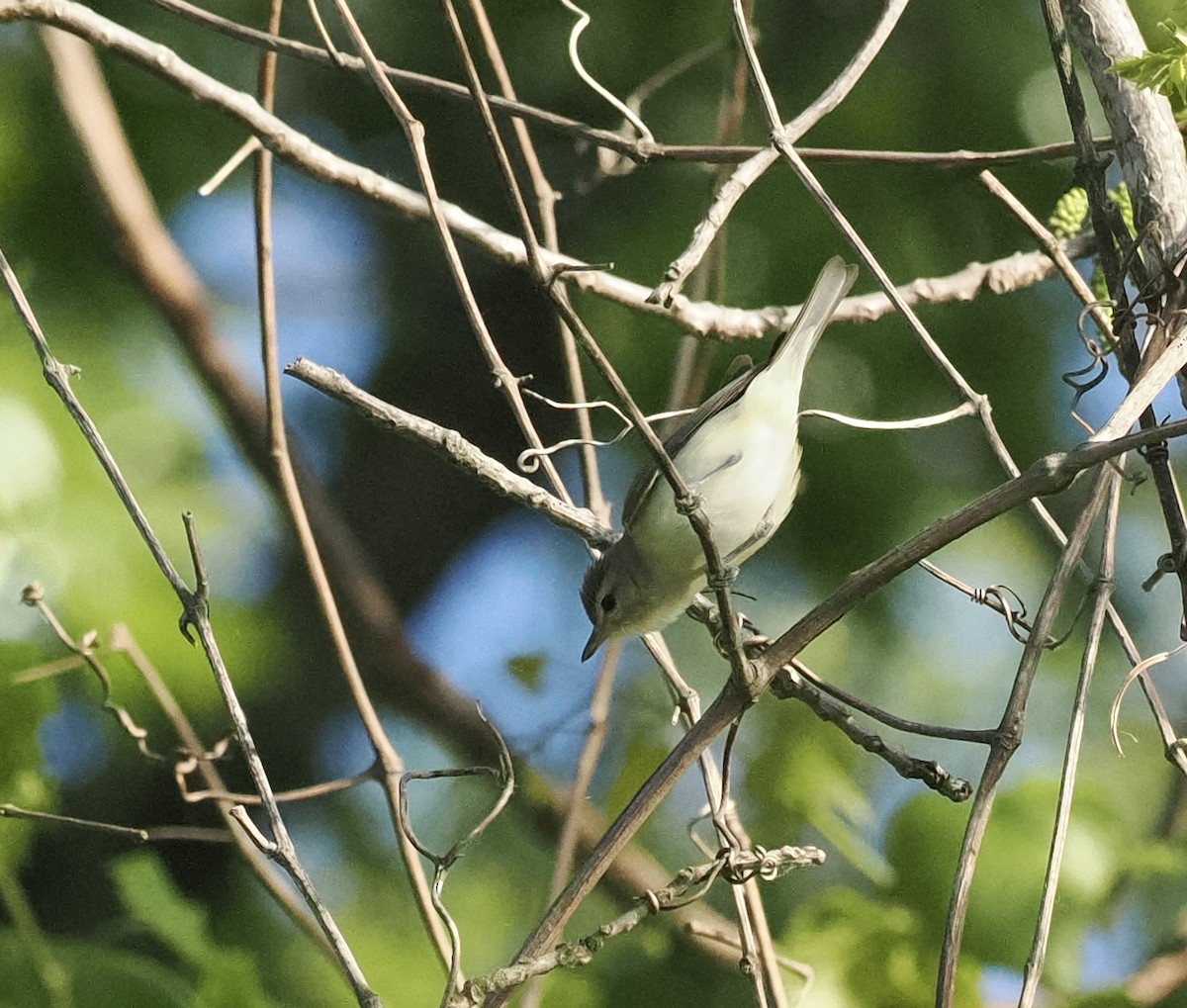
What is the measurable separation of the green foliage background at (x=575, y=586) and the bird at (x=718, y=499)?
278 mm

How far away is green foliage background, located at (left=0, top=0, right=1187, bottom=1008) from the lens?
46.6 inches

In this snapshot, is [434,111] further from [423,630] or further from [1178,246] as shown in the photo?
[1178,246]

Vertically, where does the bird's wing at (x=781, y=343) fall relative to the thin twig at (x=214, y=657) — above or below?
above

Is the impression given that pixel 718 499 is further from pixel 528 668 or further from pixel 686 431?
A: pixel 528 668

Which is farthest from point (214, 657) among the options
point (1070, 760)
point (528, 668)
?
point (528, 668)

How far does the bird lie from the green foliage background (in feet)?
0.91

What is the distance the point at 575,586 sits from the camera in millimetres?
1426

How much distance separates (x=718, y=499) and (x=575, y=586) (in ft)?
1.44

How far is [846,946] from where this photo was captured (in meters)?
1.16

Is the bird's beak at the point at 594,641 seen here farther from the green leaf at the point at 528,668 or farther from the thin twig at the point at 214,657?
the thin twig at the point at 214,657

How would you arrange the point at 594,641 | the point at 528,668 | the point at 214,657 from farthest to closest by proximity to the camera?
the point at 528,668, the point at 594,641, the point at 214,657

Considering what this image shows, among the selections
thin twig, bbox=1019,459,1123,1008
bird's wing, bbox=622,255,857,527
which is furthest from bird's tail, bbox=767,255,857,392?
thin twig, bbox=1019,459,1123,1008

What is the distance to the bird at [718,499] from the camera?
998 millimetres

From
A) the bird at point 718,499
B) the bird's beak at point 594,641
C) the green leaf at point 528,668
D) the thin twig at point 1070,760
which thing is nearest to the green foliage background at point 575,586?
the green leaf at point 528,668
